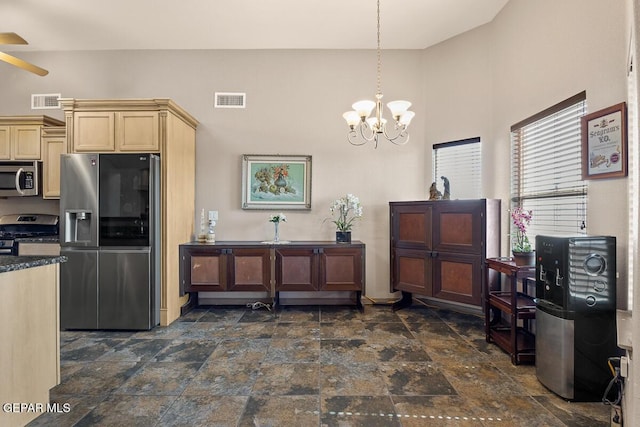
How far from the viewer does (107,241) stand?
3346 mm

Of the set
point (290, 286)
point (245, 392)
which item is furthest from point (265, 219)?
point (245, 392)

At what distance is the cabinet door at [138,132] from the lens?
11.3ft

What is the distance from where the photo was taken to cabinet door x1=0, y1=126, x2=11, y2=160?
152 inches

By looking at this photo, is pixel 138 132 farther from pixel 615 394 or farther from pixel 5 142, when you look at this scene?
pixel 615 394

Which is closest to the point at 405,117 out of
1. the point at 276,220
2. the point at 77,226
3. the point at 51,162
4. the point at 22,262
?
the point at 276,220

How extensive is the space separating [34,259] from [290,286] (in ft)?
8.24

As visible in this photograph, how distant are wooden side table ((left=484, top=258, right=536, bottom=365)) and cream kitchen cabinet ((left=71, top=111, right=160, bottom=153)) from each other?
3.84 meters

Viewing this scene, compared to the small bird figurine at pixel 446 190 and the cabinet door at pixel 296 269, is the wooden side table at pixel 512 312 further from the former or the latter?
the cabinet door at pixel 296 269

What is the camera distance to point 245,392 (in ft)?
7.13

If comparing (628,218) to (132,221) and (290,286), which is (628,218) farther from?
(132,221)

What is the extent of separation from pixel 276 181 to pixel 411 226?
6.40 ft

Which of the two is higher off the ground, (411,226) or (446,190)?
(446,190)

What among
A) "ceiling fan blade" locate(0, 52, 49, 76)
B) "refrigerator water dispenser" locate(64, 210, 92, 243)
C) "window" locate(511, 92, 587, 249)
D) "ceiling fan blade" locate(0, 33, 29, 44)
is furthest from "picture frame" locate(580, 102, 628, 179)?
"ceiling fan blade" locate(0, 52, 49, 76)

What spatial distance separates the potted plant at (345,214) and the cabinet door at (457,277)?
117 centimetres
